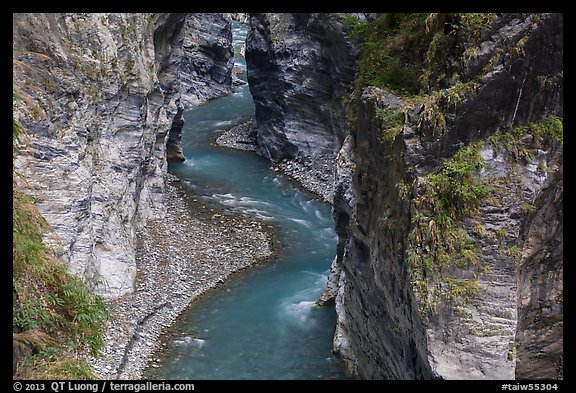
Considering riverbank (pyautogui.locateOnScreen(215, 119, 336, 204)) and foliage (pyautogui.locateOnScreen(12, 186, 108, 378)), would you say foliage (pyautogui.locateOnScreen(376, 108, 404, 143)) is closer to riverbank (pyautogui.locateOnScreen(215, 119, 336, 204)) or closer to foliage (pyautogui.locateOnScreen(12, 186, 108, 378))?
foliage (pyautogui.locateOnScreen(12, 186, 108, 378))

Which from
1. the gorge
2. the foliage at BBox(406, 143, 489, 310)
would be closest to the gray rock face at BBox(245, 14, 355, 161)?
the gorge

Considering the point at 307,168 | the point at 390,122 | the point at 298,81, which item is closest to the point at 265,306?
the point at 390,122

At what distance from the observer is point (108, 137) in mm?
24953

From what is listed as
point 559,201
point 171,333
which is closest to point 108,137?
point 171,333

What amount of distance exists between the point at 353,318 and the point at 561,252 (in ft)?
25.1

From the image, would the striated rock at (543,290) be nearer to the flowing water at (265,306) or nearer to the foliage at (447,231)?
the foliage at (447,231)

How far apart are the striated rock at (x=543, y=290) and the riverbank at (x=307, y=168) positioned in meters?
20.9

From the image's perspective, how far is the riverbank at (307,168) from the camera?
3800 centimetres

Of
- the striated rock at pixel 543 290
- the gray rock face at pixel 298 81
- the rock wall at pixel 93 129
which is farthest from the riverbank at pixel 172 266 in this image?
the striated rock at pixel 543 290

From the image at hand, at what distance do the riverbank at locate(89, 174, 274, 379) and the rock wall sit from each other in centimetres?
92

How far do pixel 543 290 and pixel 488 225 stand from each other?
2836 mm

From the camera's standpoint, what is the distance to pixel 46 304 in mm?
11102
